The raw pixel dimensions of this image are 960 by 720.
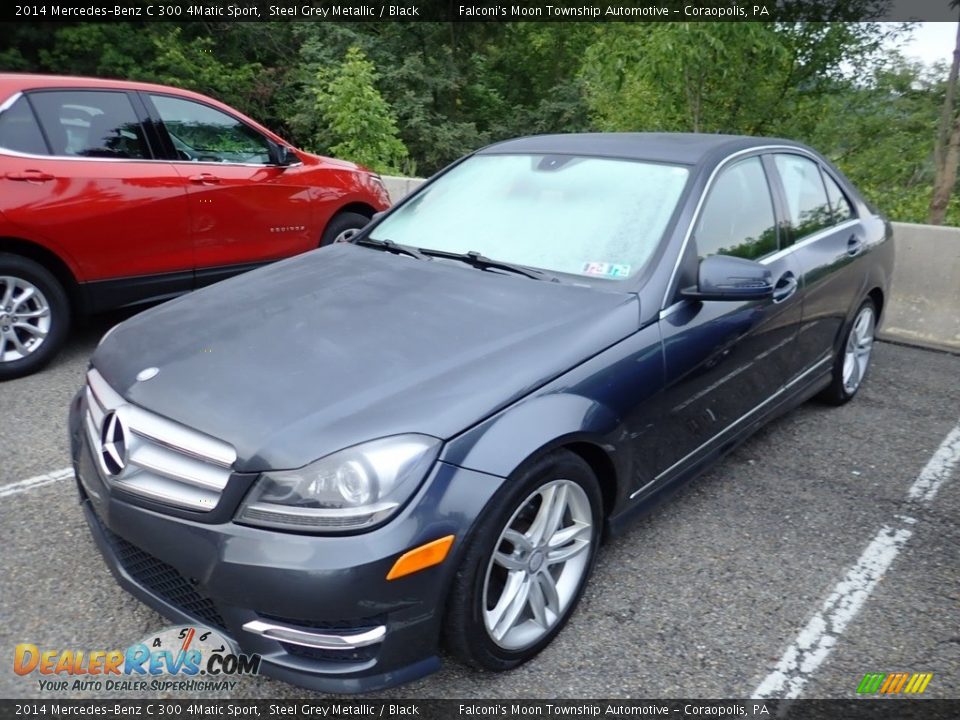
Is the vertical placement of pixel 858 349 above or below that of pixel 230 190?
below

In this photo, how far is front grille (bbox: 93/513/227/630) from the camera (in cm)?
221

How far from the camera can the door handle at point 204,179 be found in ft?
17.7

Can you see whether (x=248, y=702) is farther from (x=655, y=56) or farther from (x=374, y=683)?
(x=655, y=56)

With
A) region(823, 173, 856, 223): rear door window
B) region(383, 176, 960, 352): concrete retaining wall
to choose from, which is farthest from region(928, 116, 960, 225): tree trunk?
region(823, 173, 856, 223): rear door window

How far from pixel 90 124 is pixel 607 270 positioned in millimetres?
3756

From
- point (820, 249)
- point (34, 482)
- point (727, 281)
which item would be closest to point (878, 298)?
point (820, 249)

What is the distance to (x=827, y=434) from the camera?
14.4 feet

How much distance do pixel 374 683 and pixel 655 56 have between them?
8.01 meters

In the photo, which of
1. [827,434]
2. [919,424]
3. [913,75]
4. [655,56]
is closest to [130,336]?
[827,434]

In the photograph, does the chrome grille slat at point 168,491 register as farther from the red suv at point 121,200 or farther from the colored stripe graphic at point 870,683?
the red suv at point 121,200

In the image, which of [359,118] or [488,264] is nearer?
[488,264]

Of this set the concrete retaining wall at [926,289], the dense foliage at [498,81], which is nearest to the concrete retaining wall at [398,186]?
the dense foliage at [498,81]

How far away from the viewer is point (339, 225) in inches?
256

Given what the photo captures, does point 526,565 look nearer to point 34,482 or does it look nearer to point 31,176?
point 34,482
